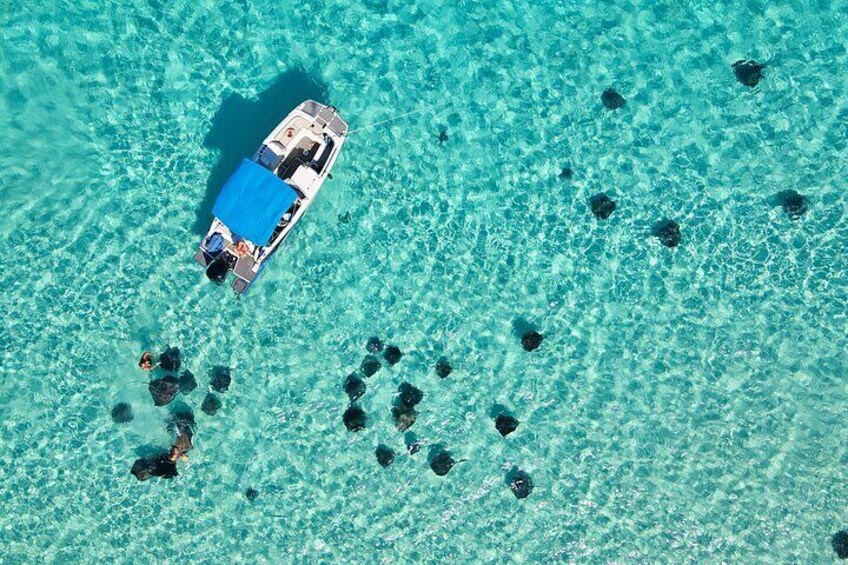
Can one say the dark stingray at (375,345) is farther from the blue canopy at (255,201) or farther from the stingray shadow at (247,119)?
the stingray shadow at (247,119)

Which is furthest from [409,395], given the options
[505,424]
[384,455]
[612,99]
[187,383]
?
[612,99]

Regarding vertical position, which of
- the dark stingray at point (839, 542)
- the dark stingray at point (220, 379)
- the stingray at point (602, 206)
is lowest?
the dark stingray at point (220, 379)

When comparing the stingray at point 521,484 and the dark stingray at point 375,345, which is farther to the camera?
the dark stingray at point 375,345

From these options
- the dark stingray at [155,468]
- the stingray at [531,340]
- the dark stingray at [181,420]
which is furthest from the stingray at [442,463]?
the dark stingray at [155,468]

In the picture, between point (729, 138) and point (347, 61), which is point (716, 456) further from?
point (347, 61)

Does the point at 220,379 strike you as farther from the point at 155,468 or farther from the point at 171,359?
the point at 155,468
